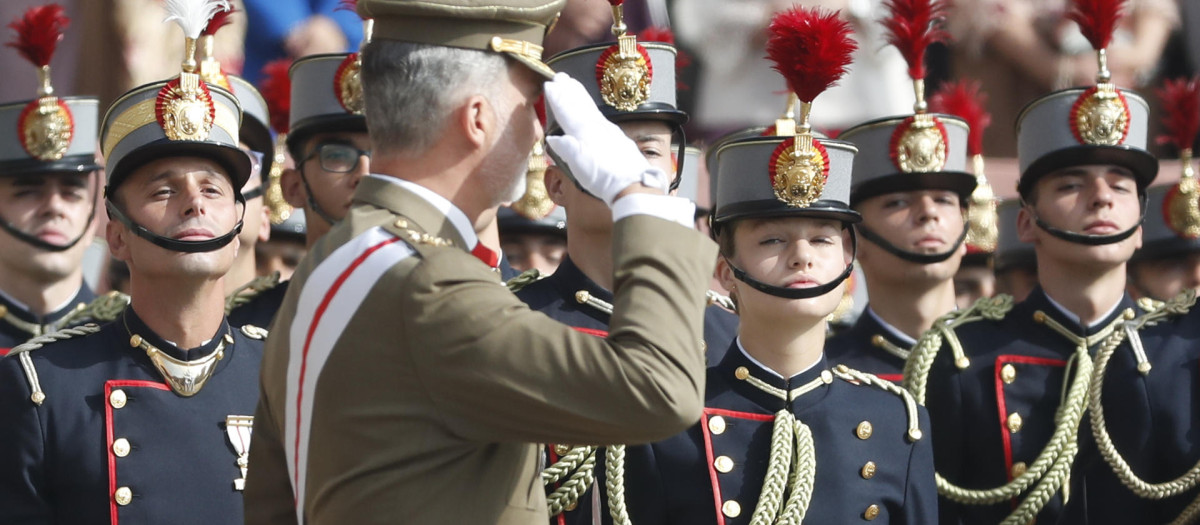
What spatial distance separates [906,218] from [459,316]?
3.53 m

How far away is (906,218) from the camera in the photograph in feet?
19.7

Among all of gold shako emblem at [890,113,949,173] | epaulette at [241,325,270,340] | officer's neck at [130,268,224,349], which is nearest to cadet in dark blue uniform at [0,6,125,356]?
epaulette at [241,325,270,340]

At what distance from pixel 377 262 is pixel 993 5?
6538 millimetres

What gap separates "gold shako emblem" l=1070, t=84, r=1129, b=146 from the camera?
5559 millimetres

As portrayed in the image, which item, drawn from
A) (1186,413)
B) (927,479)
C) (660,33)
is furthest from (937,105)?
(927,479)

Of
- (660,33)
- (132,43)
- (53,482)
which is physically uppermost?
(660,33)

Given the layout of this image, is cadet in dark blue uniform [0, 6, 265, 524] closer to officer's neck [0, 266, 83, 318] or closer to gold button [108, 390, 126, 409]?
gold button [108, 390, 126, 409]

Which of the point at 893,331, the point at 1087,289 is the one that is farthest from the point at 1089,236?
the point at 893,331

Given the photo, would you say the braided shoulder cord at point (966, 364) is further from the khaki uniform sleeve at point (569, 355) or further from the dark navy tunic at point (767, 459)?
the khaki uniform sleeve at point (569, 355)

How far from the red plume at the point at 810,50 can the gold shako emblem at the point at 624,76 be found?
1.46 ft

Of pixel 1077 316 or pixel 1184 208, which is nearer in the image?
pixel 1077 316

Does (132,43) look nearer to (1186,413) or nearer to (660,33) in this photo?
(660,33)

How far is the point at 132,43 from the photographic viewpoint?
776 cm

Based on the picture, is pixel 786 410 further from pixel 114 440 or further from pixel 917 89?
pixel 917 89
